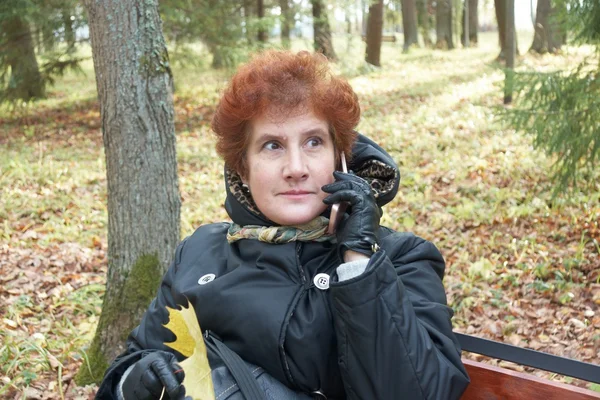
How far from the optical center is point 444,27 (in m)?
26.0

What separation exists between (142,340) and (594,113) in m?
3.90

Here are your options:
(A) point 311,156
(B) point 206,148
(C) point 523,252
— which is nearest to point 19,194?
(B) point 206,148

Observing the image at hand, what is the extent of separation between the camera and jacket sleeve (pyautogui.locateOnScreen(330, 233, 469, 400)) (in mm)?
1832

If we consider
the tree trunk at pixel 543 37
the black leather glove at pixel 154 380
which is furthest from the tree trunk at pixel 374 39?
the black leather glove at pixel 154 380

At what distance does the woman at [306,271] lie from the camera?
73.1 inches

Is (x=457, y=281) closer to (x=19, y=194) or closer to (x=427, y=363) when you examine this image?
(x=427, y=363)

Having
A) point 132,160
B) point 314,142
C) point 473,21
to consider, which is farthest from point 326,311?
point 473,21

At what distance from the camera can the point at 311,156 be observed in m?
2.21

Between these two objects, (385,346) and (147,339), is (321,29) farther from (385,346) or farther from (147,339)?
(385,346)

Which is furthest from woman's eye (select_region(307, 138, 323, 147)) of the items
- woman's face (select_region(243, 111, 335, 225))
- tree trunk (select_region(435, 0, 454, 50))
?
tree trunk (select_region(435, 0, 454, 50))

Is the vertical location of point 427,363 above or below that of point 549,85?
below

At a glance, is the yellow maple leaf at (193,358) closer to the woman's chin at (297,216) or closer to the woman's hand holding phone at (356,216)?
the woman's hand holding phone at (356,216)

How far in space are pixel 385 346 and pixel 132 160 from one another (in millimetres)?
2357

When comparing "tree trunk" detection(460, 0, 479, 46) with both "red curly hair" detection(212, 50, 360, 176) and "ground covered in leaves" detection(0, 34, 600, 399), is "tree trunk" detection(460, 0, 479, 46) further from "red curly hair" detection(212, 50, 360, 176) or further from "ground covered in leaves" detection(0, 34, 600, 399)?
"red curly hair" detection(212, 50, 360, 176)
